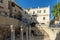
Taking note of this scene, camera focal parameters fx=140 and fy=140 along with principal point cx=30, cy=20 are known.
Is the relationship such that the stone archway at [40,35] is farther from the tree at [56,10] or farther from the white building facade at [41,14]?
the tree at [56,10]

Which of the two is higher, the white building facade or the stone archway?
the white building facade

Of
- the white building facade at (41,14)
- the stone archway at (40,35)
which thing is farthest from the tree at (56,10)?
the stone archway at (40,35)

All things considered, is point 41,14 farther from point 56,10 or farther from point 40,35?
point 40,35

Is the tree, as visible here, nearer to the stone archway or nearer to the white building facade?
the white building facade

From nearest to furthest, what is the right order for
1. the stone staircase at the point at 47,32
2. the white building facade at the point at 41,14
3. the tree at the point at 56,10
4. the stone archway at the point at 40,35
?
1. the stone staircase at the point at 47,32
2. the stone archway at the point at 40,35
3. the tree at the point at 56,10
4. the white building facade at the point at 41,14

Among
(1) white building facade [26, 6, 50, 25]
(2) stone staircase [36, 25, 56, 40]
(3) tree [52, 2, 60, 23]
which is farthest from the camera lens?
(1) white building facade [26, 6, 50, 25]

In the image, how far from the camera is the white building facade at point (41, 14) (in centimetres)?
4334

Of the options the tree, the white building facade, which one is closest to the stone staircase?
the white building facade

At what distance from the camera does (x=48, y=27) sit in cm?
3047

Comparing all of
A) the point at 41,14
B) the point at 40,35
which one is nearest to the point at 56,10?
the point at 41,14

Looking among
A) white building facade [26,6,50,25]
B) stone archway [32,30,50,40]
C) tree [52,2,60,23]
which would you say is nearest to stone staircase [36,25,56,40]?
stone archway [32,30,50,40]

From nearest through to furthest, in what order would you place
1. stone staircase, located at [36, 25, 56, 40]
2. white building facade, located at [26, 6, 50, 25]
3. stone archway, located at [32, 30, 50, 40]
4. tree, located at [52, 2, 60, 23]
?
stone staircase, located at [36, 25, 56, 40], stone archway, located at [32, 30, 50, 40], tree, located at [52, 2, 60, 23], white building facade, located at [26, 6, 50, 25]

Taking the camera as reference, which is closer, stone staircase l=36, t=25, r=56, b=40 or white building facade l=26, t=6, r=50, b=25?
stone staircase l=36, t=25, r=56, b=40

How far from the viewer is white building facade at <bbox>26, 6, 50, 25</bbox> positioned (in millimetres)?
43341
